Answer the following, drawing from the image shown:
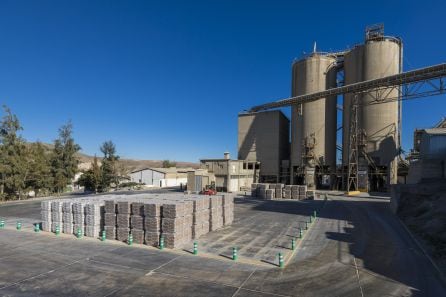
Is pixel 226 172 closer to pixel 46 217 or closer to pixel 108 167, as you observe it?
pixel 108 167

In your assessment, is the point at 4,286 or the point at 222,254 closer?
the point at 4,286

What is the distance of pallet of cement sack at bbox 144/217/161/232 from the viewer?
15945 mm

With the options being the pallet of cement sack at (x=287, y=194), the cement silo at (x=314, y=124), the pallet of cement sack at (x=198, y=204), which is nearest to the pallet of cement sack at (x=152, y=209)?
the pallet of cement sack at (x=198, y=204)

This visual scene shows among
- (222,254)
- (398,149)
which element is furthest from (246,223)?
(398,149)

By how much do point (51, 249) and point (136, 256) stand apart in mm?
5120

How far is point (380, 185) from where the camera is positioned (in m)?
57.0

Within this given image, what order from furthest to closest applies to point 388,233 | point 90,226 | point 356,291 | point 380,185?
point 380,185, point 388,233, point 90,226, point 356,291

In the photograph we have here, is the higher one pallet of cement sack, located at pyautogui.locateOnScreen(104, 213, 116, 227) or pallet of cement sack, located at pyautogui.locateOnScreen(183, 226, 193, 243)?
pallet of cement sack, located at pyautogui.locateOnScreen(104, 213, 116, 227)

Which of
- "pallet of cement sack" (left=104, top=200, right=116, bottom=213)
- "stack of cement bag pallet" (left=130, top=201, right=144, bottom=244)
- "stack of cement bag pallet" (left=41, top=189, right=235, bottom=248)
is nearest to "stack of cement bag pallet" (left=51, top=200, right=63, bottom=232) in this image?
"stack of cement bag pallet" (left=41, top=189, right=235, bottom=248)

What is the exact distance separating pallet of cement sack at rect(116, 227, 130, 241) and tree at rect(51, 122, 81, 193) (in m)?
38.3

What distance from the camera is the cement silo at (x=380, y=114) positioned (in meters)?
51.6

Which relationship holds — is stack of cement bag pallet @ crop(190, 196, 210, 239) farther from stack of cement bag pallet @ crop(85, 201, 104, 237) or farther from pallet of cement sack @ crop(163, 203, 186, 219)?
stack of cement bag pallet @ crop(85, 201, 104, 237)

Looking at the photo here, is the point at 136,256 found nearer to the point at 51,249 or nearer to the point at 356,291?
the point at 51,249

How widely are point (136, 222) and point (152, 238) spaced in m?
1.43
